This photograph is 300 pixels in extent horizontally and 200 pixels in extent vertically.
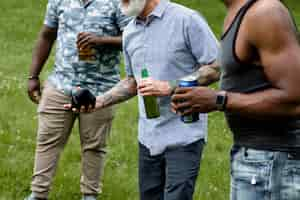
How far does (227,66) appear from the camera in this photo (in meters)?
3.68

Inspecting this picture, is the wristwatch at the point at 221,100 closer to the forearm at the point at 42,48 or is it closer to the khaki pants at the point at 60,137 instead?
the khaki pants at the point at 60,137

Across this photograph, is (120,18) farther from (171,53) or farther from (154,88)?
(154,88)

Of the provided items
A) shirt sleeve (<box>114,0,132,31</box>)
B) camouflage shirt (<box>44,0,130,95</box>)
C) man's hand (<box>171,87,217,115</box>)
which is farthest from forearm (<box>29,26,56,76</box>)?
man's hand (<box>171,87,217,115</box>)

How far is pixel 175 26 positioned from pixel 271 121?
1.39 meters

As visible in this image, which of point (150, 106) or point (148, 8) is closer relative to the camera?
point (150, 106)

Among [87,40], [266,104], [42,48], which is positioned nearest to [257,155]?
[266,104]

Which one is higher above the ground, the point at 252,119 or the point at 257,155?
the point at 252,119

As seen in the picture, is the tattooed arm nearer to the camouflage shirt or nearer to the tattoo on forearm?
the tattoo on forearm

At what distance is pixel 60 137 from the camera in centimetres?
636

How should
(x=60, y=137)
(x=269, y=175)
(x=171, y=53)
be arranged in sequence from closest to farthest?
(x=269, y=175), (x=171, y=53), (x=60, y=137)

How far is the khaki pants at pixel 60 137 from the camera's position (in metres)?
6.28

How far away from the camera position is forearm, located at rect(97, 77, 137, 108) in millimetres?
5328

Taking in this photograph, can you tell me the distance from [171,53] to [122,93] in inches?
25.5

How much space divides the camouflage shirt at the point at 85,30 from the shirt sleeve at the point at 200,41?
1.27 metres
